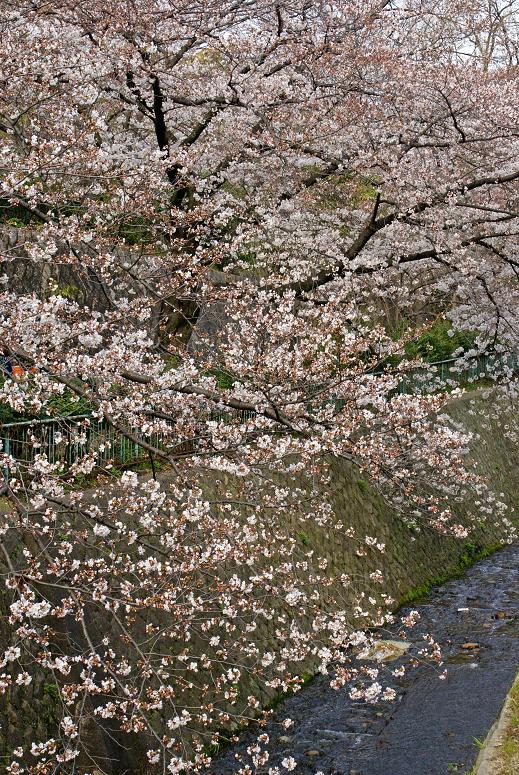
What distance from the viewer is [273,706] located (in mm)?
9758

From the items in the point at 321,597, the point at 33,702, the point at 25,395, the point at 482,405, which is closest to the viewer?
the point at 25,395

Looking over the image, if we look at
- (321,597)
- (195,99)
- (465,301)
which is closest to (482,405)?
(465,301)

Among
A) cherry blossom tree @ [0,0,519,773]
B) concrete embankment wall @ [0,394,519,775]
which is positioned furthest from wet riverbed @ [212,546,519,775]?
concrete embankment wall @ [0,394,519,775]

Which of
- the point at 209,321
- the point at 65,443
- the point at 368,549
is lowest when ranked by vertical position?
the point at 368,549

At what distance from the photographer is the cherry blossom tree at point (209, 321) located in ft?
19.4

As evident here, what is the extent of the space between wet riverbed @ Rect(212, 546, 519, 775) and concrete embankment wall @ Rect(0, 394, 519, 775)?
2.61 feet

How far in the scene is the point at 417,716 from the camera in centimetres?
923

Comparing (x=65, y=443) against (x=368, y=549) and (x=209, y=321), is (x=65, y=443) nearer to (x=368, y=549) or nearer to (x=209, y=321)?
(x=368, y=549)

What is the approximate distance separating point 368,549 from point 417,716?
4589 mm

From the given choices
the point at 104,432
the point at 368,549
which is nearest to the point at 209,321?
the point at 368,549

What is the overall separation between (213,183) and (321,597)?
7.09 metres

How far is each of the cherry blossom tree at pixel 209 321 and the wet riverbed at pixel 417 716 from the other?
502mm

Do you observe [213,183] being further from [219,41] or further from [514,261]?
[514,261]

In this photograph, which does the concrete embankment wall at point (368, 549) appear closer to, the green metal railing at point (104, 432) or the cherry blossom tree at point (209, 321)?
the cherry blossom tree at point (209, 321)
